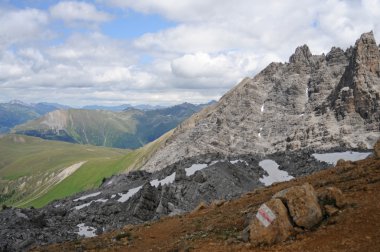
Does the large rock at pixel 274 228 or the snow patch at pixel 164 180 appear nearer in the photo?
the large rock at pixel 274 228

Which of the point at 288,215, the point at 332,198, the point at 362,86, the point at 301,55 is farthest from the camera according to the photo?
the point at 301,55

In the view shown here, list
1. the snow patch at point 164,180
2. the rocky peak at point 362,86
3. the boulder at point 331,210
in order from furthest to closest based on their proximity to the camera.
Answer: the rocky peak at point 362,86
the snow patch at point 164,180
the boulder at point 331,210

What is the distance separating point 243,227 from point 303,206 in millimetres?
6060

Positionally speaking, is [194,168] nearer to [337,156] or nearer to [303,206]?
[337,156]

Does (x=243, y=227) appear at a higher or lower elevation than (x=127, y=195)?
higher

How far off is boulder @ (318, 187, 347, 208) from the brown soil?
449mm

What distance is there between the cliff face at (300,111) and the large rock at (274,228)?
97064 mm

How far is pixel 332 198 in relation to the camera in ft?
83.5

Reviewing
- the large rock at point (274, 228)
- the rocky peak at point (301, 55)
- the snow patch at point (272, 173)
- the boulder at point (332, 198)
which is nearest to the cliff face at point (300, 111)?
the rocky peak at point (301, 55)

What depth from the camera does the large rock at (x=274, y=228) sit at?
23.5m

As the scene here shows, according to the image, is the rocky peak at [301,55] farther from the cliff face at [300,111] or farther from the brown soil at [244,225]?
the brown soil at [244,225]

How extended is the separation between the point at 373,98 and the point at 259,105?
46.4 m

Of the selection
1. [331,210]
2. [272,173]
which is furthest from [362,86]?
[331,210]

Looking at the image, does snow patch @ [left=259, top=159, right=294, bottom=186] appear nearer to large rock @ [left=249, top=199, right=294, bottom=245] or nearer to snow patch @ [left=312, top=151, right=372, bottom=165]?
snow patch @ [left=312, top=151, right=372, bottom=165]
